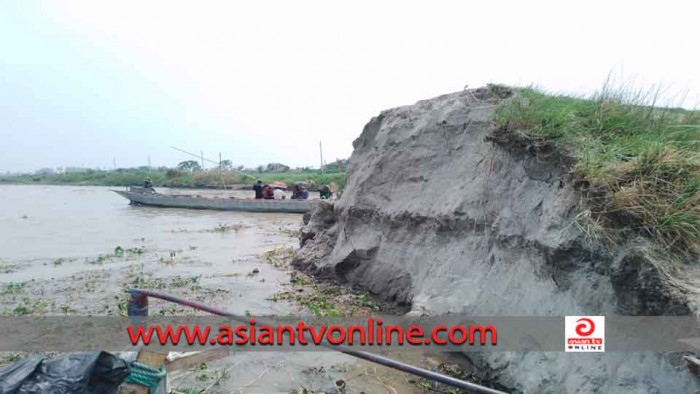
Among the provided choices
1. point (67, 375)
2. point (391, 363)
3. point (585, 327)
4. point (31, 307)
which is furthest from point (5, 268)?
point (585, 327)

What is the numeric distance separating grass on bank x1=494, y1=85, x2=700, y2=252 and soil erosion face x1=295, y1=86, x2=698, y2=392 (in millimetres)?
185

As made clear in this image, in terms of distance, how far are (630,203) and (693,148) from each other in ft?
3.99

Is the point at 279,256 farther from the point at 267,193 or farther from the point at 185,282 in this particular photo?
the point at 267,193

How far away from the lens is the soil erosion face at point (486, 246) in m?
3.18

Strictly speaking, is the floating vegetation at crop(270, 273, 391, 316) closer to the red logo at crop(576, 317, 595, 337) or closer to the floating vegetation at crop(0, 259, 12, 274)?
the red logo at crop(576, 317, 595, 337)

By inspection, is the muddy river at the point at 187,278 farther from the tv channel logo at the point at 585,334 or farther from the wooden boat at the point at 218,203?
the wooden boat at the point at 218,203

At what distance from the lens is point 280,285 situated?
7805 mm

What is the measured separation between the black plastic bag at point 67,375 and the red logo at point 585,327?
315 cm

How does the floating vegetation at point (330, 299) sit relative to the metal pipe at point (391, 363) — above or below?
below

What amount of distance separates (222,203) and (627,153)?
22928mm

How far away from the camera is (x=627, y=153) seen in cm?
404

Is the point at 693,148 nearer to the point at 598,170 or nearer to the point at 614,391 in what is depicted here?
the point at 598,170

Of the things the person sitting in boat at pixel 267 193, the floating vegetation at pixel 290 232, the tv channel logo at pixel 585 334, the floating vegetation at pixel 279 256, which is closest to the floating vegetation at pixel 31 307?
the floating vegetation at pixel 279 256

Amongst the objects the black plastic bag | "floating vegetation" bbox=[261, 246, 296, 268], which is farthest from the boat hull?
the black plastic bag
